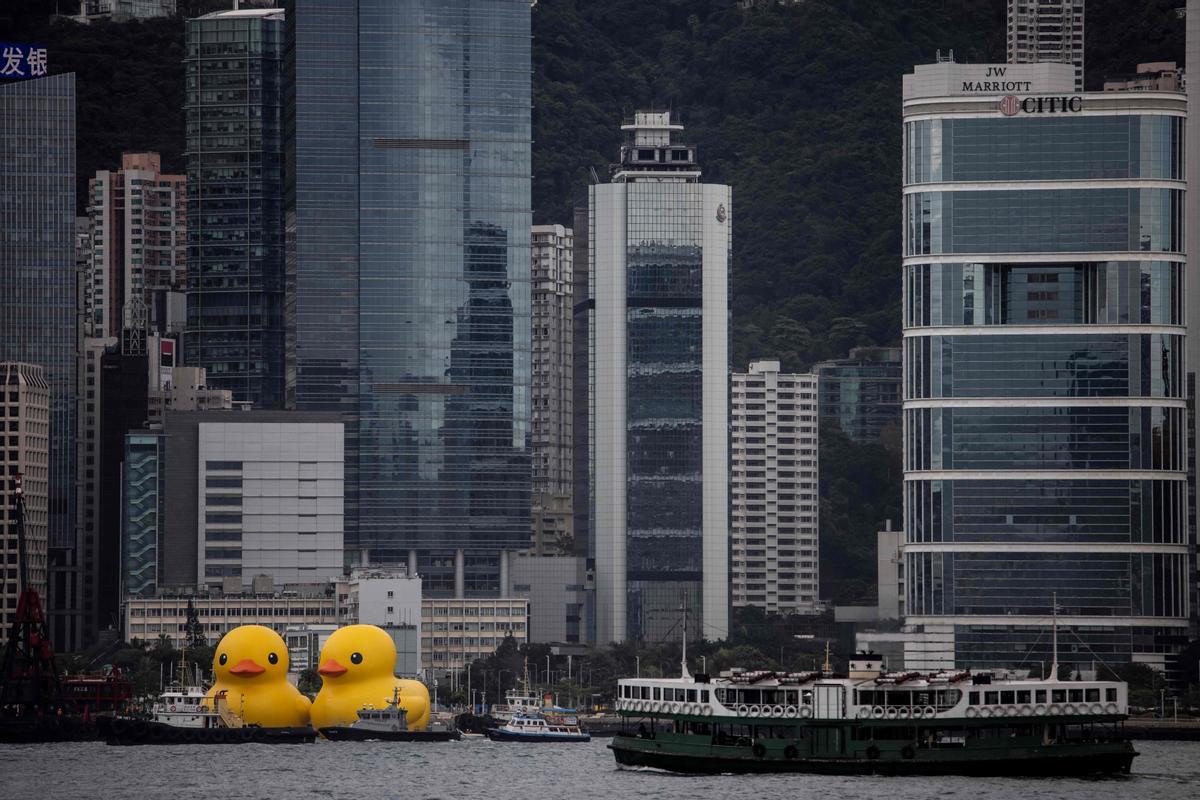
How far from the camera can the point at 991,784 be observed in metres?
185

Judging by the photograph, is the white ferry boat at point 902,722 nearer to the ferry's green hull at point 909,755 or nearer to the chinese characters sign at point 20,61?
the ferry's green hull at point 909,755

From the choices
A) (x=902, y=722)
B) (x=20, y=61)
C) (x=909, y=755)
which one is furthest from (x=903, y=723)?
(x=20, y=61)

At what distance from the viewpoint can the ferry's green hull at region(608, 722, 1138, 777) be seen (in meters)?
189

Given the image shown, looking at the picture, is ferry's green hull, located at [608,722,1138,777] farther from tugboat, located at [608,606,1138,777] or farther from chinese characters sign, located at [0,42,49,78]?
chinese characters sign, located at [0,42,49,78]

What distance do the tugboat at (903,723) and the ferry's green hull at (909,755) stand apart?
2.7 inches

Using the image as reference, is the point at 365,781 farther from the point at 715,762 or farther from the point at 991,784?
the point at 991,784

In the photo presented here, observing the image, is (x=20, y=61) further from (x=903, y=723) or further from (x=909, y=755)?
(x=909, y=755)

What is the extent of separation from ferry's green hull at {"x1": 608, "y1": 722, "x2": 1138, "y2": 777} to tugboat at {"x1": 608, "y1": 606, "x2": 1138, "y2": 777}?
2.7 inches

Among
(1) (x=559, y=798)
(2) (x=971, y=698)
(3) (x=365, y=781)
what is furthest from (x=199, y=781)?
(2) (x=971, y=698)

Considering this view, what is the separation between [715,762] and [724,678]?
610cm

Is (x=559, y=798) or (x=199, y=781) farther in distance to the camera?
(x=199, y=781)

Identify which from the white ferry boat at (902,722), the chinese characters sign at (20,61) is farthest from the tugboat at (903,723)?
the chinese characters sign at (20,61)

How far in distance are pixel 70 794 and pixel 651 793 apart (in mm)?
38870

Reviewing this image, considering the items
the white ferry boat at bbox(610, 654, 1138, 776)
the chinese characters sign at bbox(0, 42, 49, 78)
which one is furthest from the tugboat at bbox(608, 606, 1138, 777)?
the chinese characters sign at bbox(0, 42, 49, 78)
